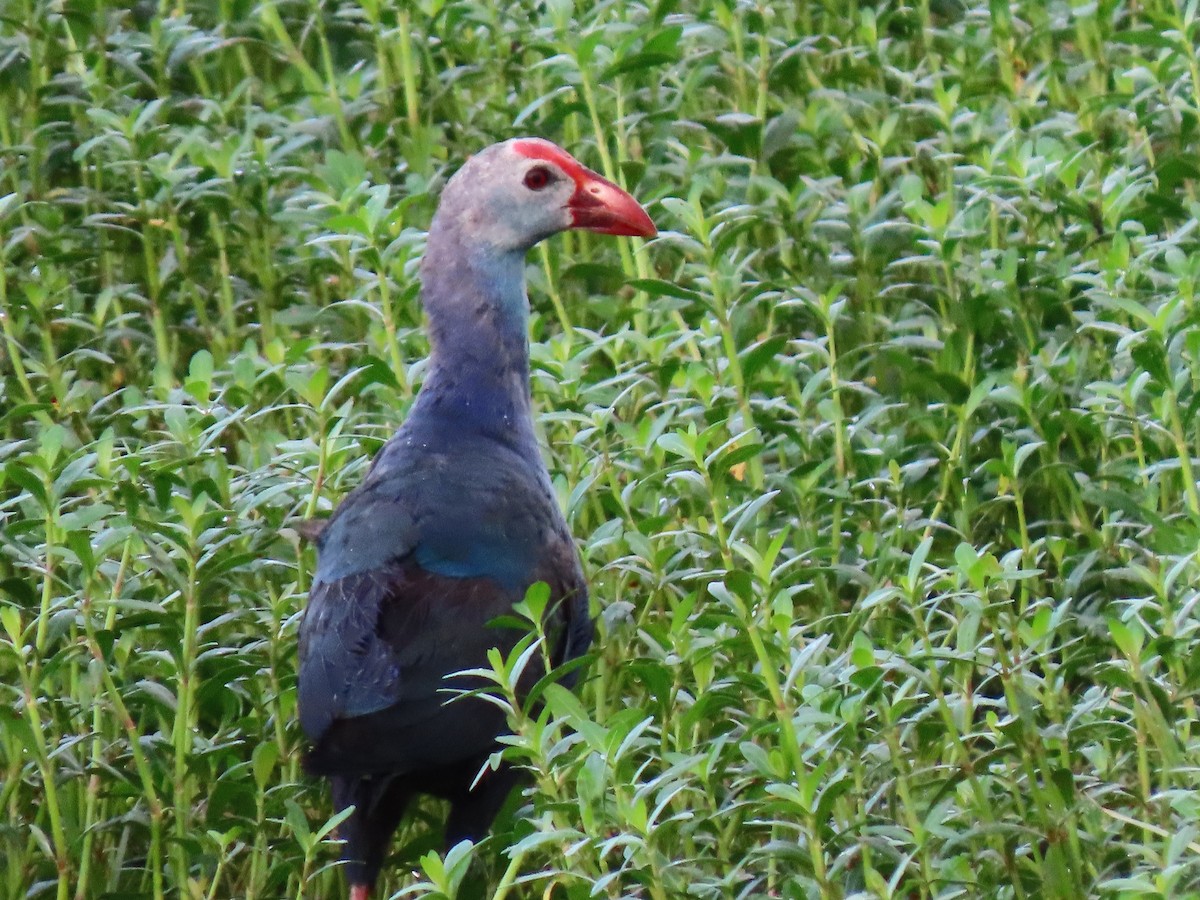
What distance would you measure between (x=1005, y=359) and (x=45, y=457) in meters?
2.47

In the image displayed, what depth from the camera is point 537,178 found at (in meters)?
4.45

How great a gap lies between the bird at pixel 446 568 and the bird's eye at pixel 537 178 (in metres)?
0.03

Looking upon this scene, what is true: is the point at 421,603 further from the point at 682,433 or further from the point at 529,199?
the point at 529,199

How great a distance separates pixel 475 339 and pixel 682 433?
2.65ft

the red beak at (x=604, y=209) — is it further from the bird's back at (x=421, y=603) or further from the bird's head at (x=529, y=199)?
the bird's back at (x=421, y=603)

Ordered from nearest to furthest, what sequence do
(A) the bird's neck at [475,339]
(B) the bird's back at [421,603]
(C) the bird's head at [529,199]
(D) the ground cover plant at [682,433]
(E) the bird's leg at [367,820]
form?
1. (D) the ground cover plant at [682,433]
2. (B) the bird's back at [421,603]
3. (E) the bird's leg at [367,820]
4. (A) the bird's neck at [475,339]
5. (C) the bird's head at [529,199]

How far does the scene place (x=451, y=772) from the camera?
3656mm

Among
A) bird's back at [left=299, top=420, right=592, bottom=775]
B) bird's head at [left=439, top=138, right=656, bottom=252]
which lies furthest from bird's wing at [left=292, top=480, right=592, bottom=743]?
bird's head at [left=439, top=138, right=656, bottom=252]

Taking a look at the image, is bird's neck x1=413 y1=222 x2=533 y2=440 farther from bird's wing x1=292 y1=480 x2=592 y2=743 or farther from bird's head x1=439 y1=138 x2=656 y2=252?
bird's wing x1=292 y1=480 x2=592 y2=743

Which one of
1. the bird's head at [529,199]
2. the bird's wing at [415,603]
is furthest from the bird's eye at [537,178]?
the bird's wing at [415,603]

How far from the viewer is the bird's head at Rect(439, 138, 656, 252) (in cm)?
436

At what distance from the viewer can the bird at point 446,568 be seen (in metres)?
3.48

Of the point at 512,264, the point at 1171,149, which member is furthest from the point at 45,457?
the point at 1171,149

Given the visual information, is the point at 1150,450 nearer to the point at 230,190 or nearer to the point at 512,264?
the point at 512,264
